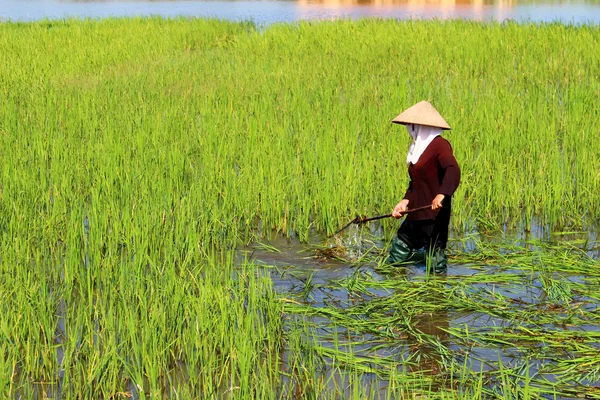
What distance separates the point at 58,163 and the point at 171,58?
7.80 m

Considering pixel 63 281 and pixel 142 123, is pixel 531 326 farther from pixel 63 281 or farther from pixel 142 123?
pixel 142 123

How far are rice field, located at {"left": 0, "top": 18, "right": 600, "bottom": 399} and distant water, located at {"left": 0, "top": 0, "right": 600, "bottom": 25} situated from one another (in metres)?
16.6

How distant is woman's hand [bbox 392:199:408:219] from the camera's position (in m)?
Result: 4.41

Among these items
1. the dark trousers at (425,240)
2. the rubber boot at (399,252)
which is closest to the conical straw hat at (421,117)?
the dark trousers at (425,240)

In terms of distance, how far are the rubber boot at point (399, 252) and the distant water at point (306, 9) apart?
818 inches

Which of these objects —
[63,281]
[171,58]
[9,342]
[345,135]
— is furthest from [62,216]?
[171,58]

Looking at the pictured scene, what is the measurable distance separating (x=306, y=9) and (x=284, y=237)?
2803 centimetres

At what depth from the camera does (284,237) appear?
5469 millimetres

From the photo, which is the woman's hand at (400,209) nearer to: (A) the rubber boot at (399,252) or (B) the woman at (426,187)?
(B) the woman at (426,187)

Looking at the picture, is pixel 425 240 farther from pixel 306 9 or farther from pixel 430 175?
pixel 306 9

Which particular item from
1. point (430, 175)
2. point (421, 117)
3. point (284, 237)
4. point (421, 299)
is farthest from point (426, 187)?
point (284, 237)

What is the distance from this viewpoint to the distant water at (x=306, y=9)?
90.0 ft

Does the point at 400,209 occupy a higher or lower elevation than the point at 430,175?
lower

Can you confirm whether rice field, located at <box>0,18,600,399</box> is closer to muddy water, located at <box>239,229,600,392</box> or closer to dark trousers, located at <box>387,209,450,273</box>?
muddy water, located at <box>239,229,600,392</box>
